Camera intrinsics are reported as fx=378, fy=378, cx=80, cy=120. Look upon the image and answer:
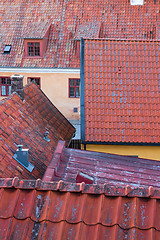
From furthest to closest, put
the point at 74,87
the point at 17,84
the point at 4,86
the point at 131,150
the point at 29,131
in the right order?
the point at 4,86 < the point at 74,87 < the point at 131,150 < the point at 17,84 < the point at 29,131

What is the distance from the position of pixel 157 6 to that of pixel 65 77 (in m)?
8.14

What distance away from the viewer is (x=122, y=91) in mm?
13516

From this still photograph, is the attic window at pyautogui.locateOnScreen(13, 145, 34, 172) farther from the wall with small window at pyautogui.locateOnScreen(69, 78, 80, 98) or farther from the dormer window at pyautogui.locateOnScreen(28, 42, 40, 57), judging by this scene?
the dormer window at pyautogui.locateOnScreen(28, 42, 40, 57)

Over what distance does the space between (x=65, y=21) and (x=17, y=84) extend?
46.3 feet

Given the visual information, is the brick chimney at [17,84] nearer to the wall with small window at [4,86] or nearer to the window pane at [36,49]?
the window pane at [36,49]

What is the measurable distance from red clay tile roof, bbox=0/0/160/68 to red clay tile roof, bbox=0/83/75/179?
9.53m

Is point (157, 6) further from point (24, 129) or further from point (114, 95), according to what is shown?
point (24, 129)

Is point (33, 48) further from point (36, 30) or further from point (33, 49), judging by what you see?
point (36, 30)

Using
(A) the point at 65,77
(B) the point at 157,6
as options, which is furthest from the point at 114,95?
(B) the point at 157,6

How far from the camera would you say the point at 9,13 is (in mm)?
26609

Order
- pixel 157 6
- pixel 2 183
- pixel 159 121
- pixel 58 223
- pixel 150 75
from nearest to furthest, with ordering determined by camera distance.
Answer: pixel 58 223, pixel 2 183, pixel 159 121, pixel 150 75, pixel 157 6

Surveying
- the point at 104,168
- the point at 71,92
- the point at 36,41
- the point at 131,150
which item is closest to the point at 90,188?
the point at 104,168

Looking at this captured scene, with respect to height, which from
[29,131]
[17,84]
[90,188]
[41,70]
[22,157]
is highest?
[41,70]

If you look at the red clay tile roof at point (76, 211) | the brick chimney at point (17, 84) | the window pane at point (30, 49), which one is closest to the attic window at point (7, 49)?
the window pane at point (30, 49)
